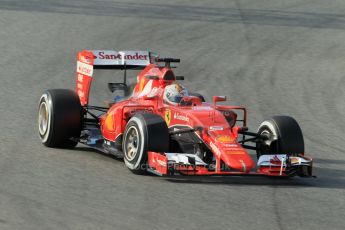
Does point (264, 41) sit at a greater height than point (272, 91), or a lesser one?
greater

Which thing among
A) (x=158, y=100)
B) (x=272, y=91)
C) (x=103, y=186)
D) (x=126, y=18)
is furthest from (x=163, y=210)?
(x=126, y=18)

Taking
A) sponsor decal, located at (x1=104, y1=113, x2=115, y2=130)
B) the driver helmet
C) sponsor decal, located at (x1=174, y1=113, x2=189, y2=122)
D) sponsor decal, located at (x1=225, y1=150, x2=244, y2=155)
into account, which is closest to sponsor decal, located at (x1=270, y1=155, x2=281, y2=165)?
sponsor decal, located at (x1=225, y1=150, x2=244, y2=155)

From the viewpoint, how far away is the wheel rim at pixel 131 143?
12.5 metres

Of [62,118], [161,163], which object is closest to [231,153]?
[161,163]

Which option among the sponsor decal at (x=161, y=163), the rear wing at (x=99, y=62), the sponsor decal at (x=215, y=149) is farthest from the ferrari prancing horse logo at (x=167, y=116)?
the rear wing at (x=99, y=62)

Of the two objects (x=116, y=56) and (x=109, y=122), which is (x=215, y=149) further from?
(x=116, y=56)

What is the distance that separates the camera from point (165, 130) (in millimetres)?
12102

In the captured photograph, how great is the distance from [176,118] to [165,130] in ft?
2.40

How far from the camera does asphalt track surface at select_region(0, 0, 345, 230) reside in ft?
33.8

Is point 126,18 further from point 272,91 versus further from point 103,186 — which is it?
point 103,186

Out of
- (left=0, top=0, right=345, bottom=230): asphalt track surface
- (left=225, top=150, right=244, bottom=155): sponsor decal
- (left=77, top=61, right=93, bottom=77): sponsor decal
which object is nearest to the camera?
(left=0, top=0, right=345, bottom=230): asphalt track surface

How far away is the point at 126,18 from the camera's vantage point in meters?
25.1

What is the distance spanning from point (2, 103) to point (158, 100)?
4919 mm

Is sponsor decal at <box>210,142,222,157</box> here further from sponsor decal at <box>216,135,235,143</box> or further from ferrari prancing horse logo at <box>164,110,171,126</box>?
ferrari prancing horse logo at <box>164,110,171,126</box>
